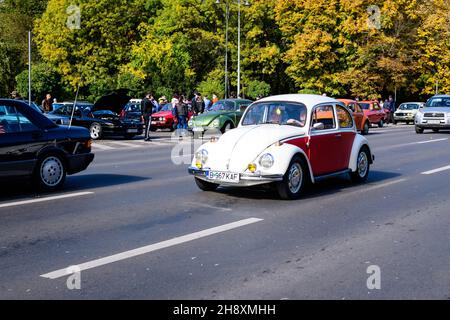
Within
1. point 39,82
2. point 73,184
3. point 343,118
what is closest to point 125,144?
point 73,184

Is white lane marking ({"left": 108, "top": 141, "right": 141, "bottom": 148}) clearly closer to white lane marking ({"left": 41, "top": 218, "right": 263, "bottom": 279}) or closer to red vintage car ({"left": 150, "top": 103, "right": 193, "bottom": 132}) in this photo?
red vintage car ({"left": 150, "top": 103, "right": 193, "bottom": 132})

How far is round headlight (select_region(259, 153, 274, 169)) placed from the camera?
32.5ft

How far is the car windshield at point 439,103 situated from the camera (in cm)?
3079

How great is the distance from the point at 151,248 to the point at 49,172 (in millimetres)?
4685

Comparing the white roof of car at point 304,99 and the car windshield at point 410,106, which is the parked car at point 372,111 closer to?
the car windshield at point 410,106

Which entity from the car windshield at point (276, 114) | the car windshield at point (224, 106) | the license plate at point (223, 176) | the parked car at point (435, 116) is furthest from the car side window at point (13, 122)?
the parked car at point (435, 116)

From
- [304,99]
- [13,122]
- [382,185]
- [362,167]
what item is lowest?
[382,185]

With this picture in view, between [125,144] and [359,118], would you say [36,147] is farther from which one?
[359,118]

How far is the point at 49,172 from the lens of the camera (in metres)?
10.9

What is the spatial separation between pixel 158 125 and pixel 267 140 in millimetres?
22628

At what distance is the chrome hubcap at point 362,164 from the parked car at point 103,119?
14.6 m
